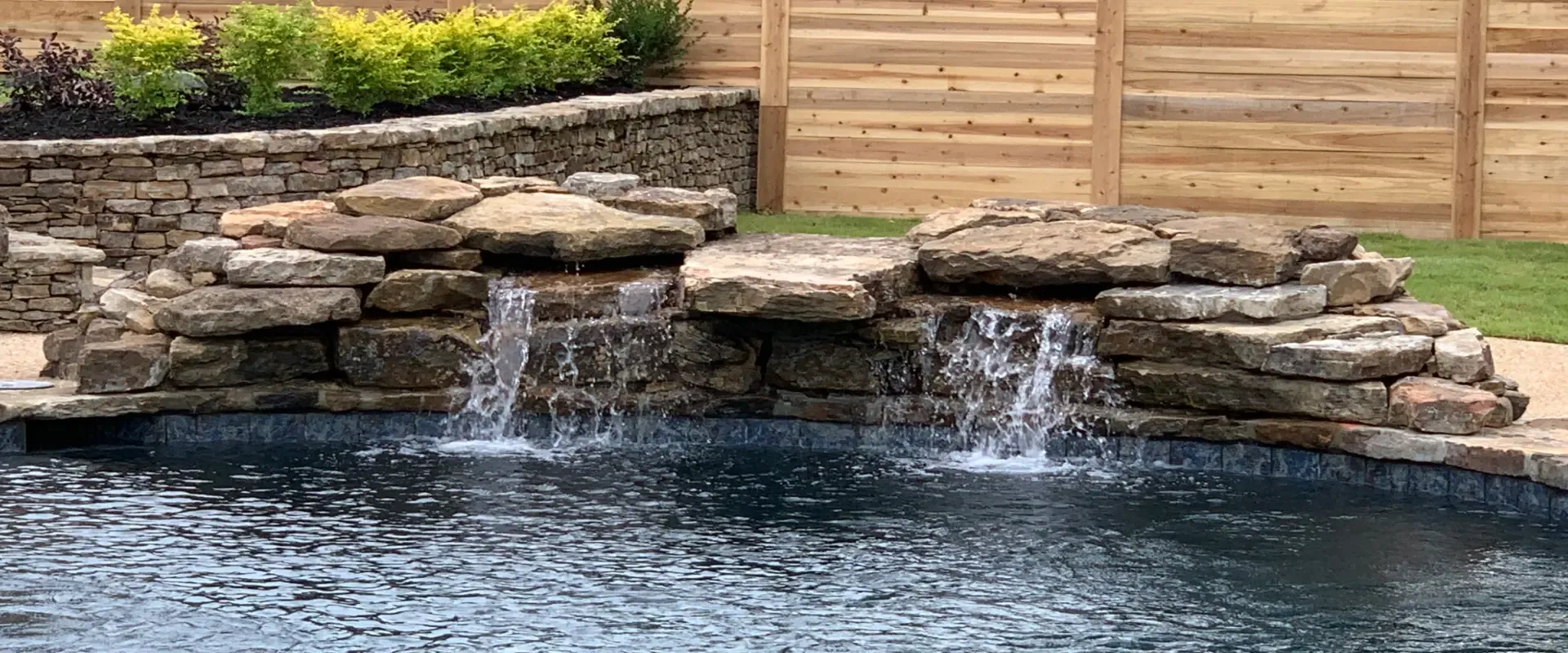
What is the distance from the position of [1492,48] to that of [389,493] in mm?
9101

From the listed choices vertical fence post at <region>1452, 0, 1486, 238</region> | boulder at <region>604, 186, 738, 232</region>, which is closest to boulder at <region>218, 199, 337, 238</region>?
boulder at <region>604, 186, 738, 232</region>

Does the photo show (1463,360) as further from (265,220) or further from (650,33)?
(650,33)

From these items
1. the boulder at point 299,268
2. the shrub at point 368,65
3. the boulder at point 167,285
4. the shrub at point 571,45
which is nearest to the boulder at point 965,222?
the boulder at point 299,268

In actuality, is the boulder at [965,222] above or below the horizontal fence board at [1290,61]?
below

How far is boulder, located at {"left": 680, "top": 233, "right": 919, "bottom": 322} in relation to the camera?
911 cm

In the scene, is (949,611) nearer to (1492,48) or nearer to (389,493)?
(389,493)

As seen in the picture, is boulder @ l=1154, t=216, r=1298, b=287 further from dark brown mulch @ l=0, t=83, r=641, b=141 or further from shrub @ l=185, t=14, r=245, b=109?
shrub @ l=185, t=14, r=245, b=109

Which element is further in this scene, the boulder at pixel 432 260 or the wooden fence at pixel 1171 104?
the wooden fence at pixel 1171 104

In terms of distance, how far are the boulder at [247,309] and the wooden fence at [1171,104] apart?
6596 millimetres

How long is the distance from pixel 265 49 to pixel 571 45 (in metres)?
2.74

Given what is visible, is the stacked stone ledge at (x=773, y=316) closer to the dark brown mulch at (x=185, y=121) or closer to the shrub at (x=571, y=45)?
the dark brown mulch at (x=185, y=121)

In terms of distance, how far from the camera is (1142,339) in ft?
30.1

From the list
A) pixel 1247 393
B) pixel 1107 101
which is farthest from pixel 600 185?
pixel 1107 101

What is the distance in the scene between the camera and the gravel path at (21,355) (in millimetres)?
9898
